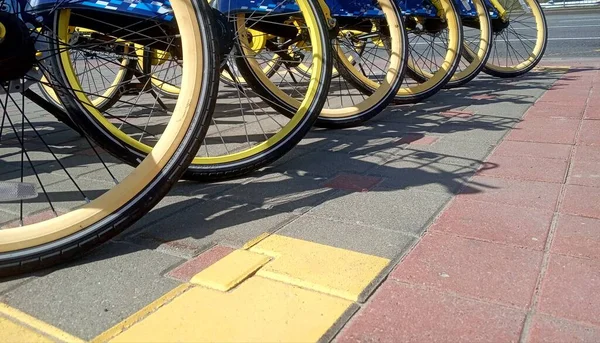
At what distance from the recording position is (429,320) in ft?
5.90

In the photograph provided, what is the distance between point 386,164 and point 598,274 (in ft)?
5.24

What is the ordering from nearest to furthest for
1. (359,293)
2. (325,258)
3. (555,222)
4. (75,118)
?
(359,293) < (325,258) < (555,222) < (75,118)

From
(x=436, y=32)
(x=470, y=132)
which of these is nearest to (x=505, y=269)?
(x=470, y=132)

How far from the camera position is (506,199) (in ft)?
9.22

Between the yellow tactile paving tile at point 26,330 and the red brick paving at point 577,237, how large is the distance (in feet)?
5.88

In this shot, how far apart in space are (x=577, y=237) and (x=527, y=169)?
986 millimetres

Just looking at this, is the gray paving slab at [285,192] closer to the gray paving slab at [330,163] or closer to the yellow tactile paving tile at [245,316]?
the gray paving slab at [330,163]

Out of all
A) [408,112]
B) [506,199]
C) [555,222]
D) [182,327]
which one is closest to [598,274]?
[555,222]

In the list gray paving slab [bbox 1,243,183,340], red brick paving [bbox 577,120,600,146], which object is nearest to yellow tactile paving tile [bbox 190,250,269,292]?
gray paving slab [bbox 1,243,183,340]

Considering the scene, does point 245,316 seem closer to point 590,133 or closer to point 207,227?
point 207,227

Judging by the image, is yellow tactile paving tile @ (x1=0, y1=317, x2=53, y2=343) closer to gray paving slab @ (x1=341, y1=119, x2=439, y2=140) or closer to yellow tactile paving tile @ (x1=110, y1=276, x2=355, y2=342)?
yellow tactile paving tile @ (x1=110, y1=276, x2=355, y2=342)

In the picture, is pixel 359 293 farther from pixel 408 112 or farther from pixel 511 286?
pixel 408 112

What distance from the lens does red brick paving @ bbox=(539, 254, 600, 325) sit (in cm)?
182

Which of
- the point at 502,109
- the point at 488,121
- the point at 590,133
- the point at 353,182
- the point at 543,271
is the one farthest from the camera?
the point at 502,109
